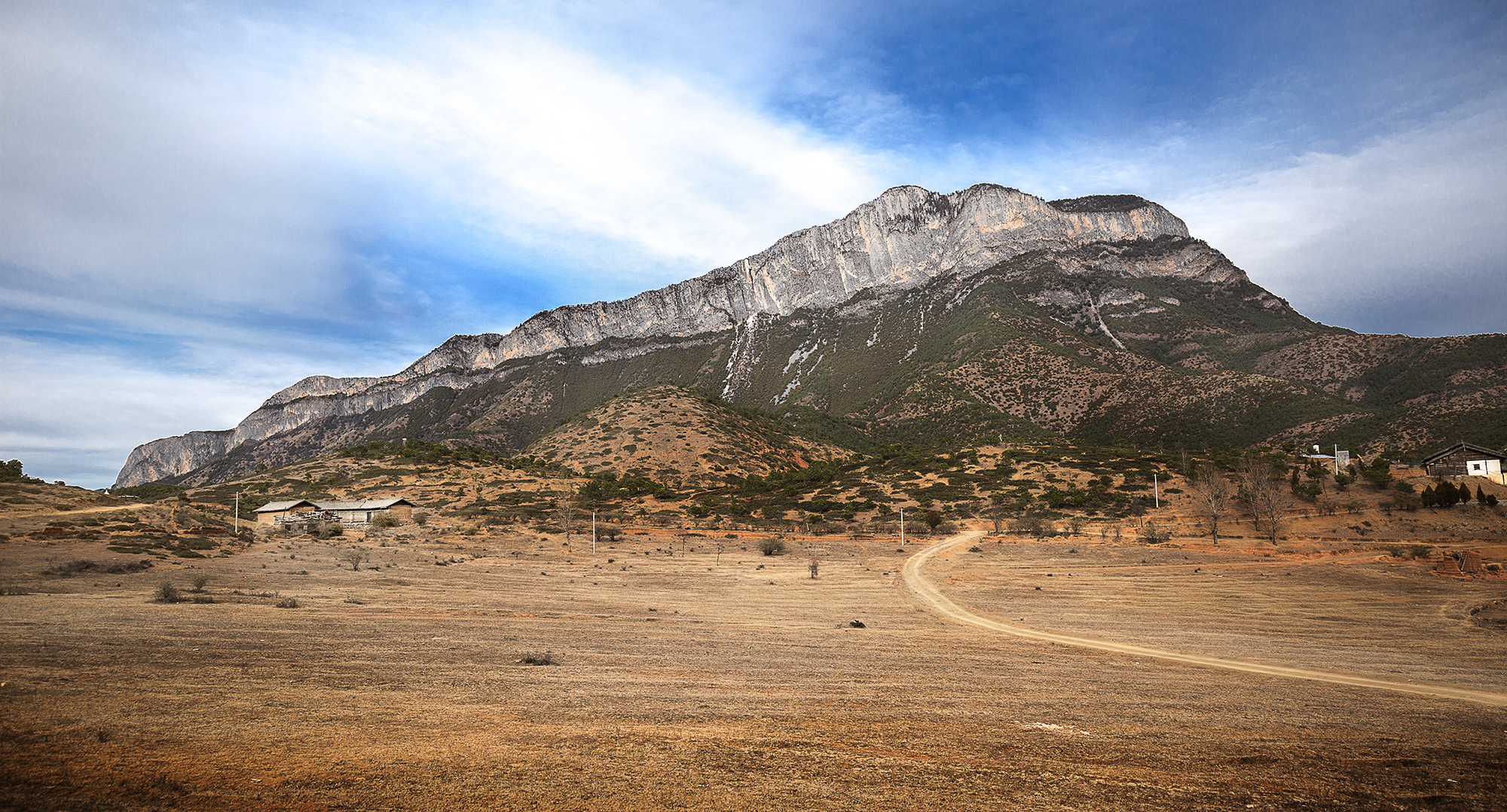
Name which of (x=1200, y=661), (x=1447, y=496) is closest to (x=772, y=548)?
(x=1200, y=661)

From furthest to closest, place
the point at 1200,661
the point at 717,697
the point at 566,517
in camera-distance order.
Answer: the point at 566,517
the point at 1200,661
the point at 717,697

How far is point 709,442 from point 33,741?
74.3 meters

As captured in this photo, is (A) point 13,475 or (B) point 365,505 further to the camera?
(B) point 365,505

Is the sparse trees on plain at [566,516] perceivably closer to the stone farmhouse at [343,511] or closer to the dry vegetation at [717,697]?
the stone farmhouse at [343,511]

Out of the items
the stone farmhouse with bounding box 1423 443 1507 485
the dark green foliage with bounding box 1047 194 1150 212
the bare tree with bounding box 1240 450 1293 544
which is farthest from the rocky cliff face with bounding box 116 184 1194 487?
the bare tree with bounding box 1240 450 1293 544

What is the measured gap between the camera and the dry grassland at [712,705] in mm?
5117

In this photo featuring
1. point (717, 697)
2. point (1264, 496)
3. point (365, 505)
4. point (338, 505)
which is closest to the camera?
point (717, 697)

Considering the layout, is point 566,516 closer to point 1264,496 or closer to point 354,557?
point 354,557

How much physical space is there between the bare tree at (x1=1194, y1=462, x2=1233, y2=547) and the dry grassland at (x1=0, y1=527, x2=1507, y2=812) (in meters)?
21.0

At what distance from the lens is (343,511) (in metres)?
50.3

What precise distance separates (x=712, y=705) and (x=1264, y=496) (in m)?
43.8

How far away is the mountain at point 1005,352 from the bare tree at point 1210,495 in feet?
103

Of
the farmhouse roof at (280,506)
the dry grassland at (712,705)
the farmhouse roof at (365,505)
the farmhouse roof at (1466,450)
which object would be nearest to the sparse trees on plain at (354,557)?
the dry grassland at (712,705)

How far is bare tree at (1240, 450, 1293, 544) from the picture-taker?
122 ft
